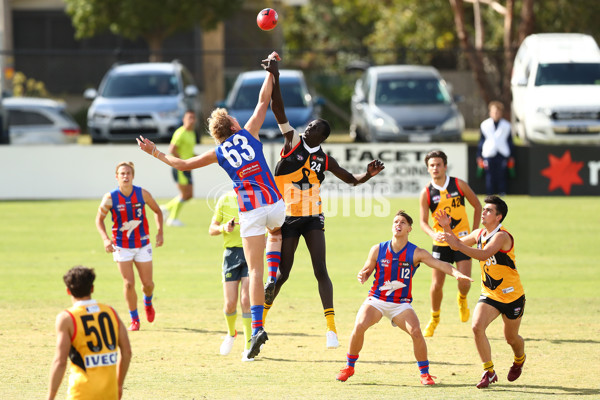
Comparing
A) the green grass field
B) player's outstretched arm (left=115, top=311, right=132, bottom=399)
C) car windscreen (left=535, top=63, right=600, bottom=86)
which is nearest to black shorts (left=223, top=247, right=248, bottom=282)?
the green grass field

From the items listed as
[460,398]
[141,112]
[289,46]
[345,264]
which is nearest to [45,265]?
[345,264]

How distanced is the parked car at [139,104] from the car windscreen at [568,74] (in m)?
9.54

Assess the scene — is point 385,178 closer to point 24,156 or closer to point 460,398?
point 24,156

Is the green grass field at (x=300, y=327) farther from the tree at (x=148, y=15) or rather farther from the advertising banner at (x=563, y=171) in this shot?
the tree at (x=148, y=15)

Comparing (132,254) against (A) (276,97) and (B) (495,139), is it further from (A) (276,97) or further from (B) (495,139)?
(B) (495,139)

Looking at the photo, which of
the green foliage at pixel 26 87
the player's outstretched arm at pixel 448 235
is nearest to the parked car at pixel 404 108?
the green foliage at pixel 26 87

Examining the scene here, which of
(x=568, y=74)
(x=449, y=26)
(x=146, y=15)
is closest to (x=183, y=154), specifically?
(x=568, y=74)

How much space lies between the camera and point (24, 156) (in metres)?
22.2

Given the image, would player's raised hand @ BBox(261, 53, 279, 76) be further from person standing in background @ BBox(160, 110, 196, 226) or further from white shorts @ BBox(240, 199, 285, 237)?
person standing in background @ BBox(160, 110, 196, 226)

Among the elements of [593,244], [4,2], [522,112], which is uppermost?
[4,2]

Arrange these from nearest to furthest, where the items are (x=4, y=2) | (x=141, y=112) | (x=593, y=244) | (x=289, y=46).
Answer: (x=593, y=244) < (x=141, y=112) < (x=4, y=2) < (x=289, y=46)

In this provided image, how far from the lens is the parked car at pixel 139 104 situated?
24.7 meters

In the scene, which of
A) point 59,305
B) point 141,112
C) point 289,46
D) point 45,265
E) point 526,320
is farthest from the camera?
point 289,46

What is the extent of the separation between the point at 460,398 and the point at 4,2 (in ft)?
111
